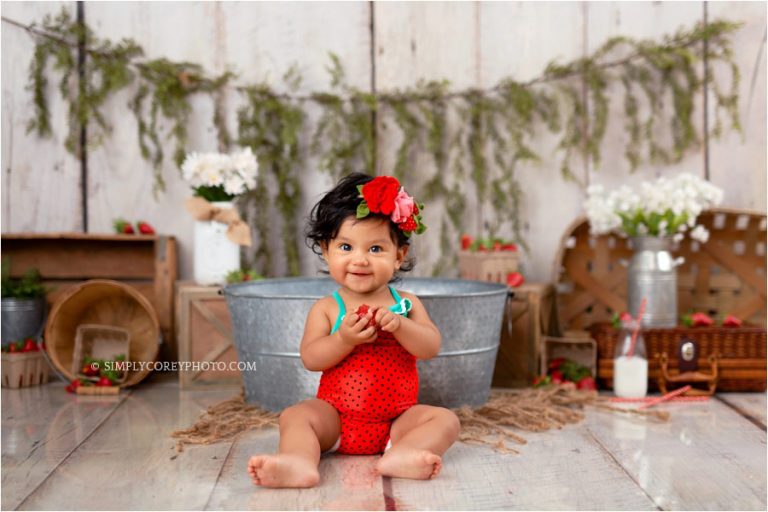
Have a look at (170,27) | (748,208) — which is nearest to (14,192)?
(170,27)

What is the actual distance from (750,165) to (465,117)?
1.02m

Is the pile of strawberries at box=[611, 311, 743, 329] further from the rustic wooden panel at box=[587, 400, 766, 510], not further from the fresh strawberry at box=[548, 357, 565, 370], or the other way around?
the rustic wooden panel at box=[587, 400, 766, 510]

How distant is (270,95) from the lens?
3.13 meters

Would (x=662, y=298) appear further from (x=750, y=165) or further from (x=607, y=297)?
(x=750, y=165)

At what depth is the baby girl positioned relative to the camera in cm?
178

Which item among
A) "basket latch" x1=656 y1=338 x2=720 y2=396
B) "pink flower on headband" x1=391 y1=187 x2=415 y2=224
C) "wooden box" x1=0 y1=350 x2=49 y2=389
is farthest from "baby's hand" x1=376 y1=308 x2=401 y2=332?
"wooden box" x1=0 y1=350 x2=49 y2=389

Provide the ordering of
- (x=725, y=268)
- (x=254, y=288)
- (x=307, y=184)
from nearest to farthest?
(x=254, y=288), (x=725, y=268), (x=307, y=184)

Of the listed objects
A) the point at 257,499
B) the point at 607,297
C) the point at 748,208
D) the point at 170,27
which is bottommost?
the point at 257,499

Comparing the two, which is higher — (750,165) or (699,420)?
(750,165)

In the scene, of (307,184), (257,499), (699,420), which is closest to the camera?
(257,499)

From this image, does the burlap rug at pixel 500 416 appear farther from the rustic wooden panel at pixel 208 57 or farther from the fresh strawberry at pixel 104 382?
the rustic wooden panel at pixel 208 57

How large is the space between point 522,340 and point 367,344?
0.97 metres

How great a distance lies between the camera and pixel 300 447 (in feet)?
5.67

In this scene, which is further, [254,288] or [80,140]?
[80,140]
